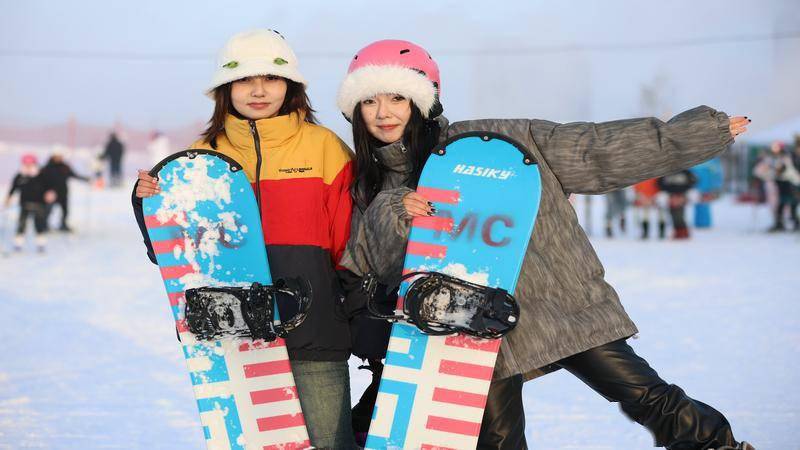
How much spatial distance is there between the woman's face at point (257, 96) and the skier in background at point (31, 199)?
10.1m

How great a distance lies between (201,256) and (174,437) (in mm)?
1519

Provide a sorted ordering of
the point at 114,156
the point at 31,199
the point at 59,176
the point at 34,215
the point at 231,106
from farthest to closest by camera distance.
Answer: the point at 114,156
the point at 59,176
the point at 31,199
the point at 34,215
the point at 231,106

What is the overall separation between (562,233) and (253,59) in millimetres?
1100

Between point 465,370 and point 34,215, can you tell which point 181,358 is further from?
point 34,215

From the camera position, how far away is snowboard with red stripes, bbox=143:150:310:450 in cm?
279

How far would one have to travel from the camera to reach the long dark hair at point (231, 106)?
291 cm

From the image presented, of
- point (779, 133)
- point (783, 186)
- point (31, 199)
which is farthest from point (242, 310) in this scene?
point (779, 133)

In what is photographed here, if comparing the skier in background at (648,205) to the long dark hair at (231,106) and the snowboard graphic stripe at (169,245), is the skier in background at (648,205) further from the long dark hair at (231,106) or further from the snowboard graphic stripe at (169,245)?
the snowboard graphic stripe at (169,245)

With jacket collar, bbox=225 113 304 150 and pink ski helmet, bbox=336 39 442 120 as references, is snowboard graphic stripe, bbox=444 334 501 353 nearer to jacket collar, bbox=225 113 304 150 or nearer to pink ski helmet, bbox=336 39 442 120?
pink ski helmet, bbox=336 39 442 120

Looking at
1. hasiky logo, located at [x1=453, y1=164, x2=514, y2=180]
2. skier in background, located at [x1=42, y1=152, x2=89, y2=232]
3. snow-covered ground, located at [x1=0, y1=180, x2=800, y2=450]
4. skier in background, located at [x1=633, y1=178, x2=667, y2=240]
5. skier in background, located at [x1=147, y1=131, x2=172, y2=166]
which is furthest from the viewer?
skier in background, located at [x1=147, y1=131, x2=172, y2=166]

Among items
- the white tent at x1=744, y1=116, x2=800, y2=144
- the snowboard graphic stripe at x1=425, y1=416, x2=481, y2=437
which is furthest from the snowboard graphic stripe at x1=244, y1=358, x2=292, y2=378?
the white tent at x1=744, y1=116, x2=800, y2=144

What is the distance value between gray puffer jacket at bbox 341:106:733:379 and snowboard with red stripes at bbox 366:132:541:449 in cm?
7

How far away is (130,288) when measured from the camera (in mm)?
8891

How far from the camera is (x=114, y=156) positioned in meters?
22.8
